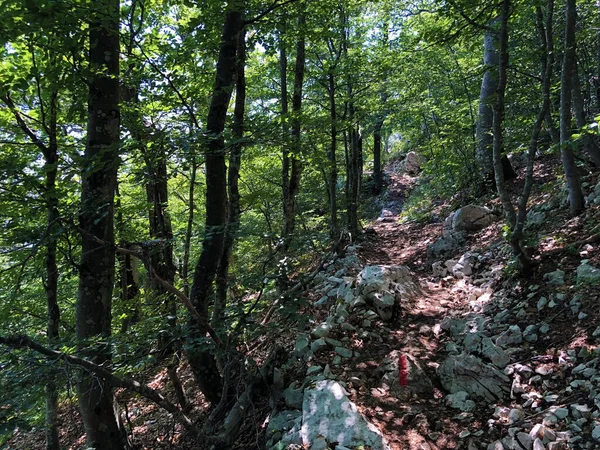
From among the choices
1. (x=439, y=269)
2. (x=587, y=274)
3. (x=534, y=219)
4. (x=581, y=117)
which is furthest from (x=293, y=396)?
(x=581, y=117)

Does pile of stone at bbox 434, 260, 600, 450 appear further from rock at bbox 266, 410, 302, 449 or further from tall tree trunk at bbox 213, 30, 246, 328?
tall tree trunk at bbox 213, 30, 246, 328

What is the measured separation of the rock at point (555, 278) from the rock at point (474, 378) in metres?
1.54

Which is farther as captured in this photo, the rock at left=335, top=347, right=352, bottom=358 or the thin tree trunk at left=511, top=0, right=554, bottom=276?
the thin tree trunk at left=511, top=0, right=554, bottom=276

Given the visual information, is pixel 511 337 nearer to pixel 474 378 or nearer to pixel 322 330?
pixel 474 378

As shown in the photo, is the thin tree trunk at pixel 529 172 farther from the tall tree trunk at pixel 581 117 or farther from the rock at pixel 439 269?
the rock at pixel 439 269

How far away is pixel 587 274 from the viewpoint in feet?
14.7

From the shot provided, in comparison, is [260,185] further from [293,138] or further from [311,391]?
[311,391]

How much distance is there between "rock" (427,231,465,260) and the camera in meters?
8.10

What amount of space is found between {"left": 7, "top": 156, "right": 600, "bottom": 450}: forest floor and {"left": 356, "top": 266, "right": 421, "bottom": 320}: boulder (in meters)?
0.19

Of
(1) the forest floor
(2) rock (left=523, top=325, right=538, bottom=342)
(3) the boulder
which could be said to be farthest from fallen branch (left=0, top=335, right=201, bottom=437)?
(2) rock (left=523, top=325, right=538, bottom=342)

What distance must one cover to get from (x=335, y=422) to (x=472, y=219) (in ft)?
21.4

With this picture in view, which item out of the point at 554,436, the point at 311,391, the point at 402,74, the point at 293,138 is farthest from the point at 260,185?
the point at 554,436

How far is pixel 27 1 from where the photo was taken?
3.00 meters

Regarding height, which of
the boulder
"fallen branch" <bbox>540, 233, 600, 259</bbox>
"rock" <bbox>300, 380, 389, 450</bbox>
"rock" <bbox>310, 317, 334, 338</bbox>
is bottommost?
"rock" <bbox>300, 380, 389, 450</bbox>
